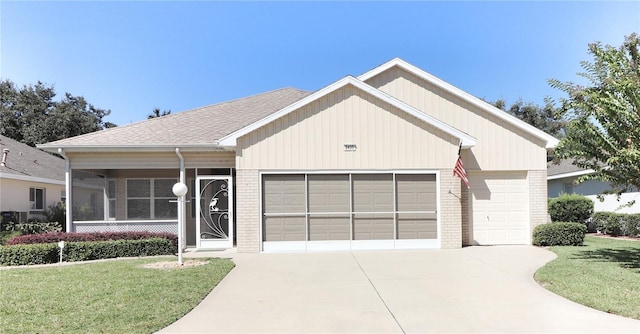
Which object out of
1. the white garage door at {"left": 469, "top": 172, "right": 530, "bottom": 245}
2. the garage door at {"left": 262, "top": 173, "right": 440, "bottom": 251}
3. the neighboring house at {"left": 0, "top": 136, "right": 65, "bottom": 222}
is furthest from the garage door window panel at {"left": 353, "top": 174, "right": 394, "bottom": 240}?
the neighboring house at {"left": 0, "top": 136, "right": 65, "bottom": 222}

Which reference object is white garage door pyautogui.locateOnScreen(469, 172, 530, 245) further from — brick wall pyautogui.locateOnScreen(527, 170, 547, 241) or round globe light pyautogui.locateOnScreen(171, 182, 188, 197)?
round globe light pyautogui.locateOnScreen(171, 182, 188, 197)

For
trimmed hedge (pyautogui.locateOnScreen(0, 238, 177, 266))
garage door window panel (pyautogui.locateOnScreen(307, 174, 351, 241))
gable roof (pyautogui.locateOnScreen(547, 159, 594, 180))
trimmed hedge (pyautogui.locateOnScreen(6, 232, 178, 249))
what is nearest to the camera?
trimmed hedge (pyautogui.locateOnScreen(0, 238, 177, 266))

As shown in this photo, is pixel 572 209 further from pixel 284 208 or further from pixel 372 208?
pixel 284 208

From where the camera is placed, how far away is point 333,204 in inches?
474

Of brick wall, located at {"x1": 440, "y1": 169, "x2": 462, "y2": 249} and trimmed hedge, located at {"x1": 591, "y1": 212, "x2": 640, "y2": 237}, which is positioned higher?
brick wall, located at {"x1": 440, "y1": 169, "x2": 462, "y2": 249}

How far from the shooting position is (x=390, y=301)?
6.39 m

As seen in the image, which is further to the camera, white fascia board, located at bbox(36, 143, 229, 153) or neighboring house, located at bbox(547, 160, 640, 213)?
neighboring house, located at bbox(547, 160, 640, 213)

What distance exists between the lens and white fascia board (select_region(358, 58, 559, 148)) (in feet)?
42.8

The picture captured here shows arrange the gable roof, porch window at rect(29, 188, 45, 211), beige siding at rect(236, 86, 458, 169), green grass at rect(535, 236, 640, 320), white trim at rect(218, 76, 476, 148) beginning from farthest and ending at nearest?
the gable roof → porch window at rect(29, 188, 45, 211) → beige siding at rect(236, 86, 458, 169) → white trim at rect(218, 76, 476, 148) → green grass at rect(535, 236, 640, 320)

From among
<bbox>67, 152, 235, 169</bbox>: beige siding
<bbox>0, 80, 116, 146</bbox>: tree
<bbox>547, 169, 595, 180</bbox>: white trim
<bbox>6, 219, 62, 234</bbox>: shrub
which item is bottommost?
<bbox>6, 219, 62, 234</bbox>: shrub

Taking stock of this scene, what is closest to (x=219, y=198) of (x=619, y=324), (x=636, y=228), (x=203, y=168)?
(x=203, y=168)

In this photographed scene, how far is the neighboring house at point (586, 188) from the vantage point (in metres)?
18.8

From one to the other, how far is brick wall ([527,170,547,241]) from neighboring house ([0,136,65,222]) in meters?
19.8

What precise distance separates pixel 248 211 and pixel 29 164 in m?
14.7
